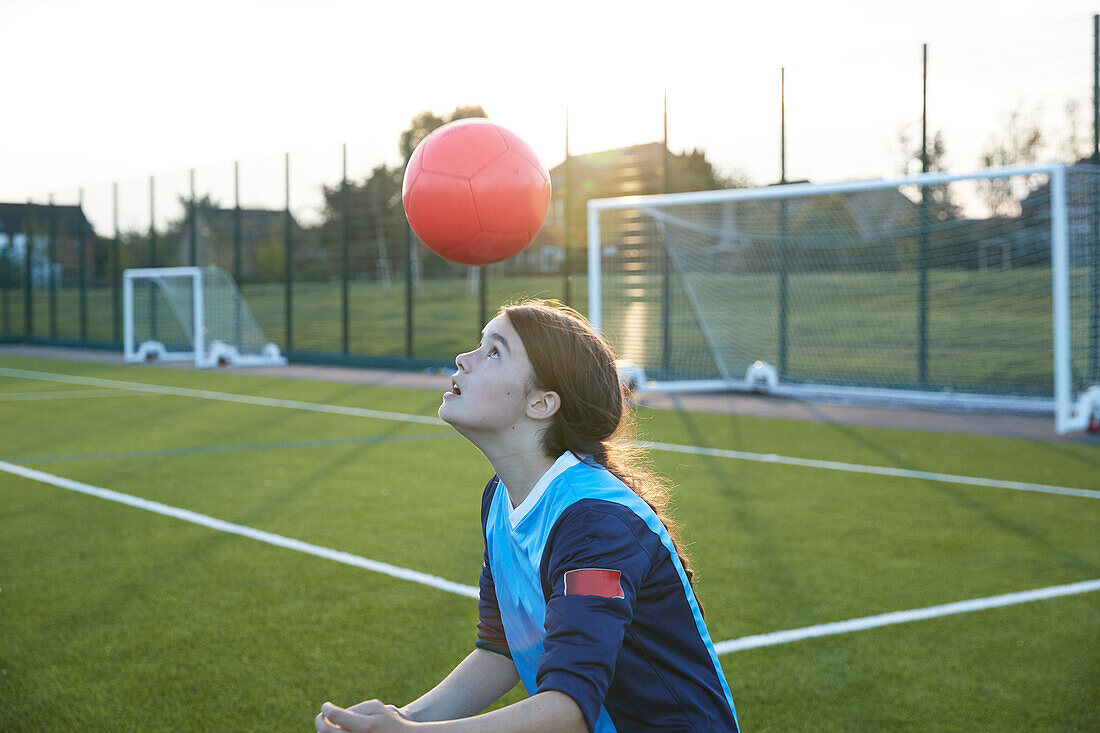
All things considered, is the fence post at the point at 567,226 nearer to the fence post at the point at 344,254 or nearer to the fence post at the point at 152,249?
the fence post at the point at 344,254

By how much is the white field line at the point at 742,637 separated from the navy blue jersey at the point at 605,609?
2068mm

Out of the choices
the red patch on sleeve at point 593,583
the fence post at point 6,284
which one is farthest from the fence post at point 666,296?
the fence post at point 6,284

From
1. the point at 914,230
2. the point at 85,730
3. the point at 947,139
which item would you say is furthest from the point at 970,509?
the point at 947,139

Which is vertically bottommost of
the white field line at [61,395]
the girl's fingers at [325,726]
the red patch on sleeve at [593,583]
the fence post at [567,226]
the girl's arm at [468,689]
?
the white field line at [61,395]

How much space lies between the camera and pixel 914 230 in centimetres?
1327

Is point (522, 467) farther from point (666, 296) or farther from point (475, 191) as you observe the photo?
point (666, 296)

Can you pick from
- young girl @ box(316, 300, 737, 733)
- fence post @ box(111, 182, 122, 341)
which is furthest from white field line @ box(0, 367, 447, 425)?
fence post @ box(111, 182, 122, 341)

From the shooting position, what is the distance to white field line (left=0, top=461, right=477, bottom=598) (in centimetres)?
502

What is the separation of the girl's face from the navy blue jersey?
0.15 m

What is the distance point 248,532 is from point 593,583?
15.7 feet

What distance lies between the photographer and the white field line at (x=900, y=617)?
4.10 m

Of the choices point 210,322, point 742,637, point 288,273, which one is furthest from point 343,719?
point 288,273

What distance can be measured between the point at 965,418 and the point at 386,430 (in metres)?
6.69

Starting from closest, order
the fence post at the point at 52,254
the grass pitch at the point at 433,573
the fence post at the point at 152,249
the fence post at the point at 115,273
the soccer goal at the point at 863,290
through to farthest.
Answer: the grass pitch at the point at 433,573 → the soccer goal at the point at 863,290 → the fence post at the point at 152,249 → the fence post at the point at 115,273 → the fence post at the point at 52,254
